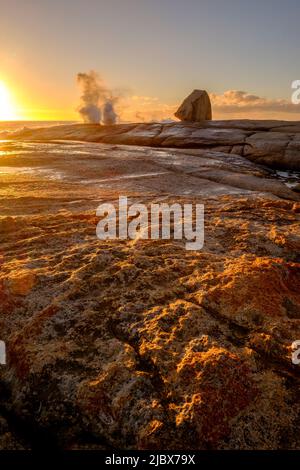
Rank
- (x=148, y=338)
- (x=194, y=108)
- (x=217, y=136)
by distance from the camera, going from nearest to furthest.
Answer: (x=148, y=338) → (x=217, y=136) → (x=194, y=108)

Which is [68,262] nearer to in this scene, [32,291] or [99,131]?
[32,291]

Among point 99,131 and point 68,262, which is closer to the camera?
point 68,262

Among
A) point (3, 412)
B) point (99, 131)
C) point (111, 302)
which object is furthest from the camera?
point (99, 131)

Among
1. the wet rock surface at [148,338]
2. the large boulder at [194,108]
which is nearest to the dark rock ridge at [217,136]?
the large boulder at [194,108]

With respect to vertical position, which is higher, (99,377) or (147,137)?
(147,137)

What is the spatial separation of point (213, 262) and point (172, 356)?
109cm

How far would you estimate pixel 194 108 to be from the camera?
770 inches

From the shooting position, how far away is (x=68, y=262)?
2691mm

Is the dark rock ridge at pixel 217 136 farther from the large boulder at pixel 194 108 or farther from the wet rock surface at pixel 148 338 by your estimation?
the wet rock surface at pixel 148 338

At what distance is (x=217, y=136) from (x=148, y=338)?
14.4m

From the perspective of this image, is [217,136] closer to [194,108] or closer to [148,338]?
[194,108]

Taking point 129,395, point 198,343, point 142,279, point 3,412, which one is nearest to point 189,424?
point 129,395

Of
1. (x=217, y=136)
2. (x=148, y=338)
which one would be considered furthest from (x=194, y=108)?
(x=148, y=338)

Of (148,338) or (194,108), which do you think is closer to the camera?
(148,338)
